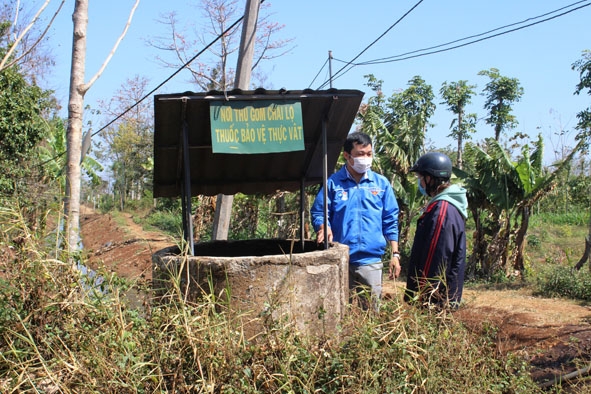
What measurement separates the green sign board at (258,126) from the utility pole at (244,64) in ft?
11.5

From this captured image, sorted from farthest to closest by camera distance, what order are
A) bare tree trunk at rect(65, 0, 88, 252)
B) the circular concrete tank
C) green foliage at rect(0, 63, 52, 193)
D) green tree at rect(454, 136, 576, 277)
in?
green foliage at rect(0, 63, 52, 193) → green tree at rect(454, 136, 576, 277) → bare tree trunk at rect(65, 0, 88, 252) → the circular concrete tank

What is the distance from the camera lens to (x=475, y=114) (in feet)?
73.4

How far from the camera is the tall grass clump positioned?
3152mm

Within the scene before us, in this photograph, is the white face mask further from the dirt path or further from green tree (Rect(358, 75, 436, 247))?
green tree (Rect(358, 75, 436, 247))

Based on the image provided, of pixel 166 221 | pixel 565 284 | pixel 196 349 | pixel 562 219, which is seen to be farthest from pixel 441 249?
pixel 166 221

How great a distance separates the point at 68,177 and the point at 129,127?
34.6 metres

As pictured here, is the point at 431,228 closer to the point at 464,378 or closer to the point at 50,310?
the point at 464,378

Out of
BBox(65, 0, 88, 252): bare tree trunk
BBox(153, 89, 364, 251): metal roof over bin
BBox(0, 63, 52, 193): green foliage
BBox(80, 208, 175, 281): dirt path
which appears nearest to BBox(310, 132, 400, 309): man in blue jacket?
BBox(153, 89, 364, 251): metal roof over bin

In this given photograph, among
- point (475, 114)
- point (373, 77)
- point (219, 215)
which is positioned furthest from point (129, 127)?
point (219, 215)

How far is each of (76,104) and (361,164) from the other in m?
3.29

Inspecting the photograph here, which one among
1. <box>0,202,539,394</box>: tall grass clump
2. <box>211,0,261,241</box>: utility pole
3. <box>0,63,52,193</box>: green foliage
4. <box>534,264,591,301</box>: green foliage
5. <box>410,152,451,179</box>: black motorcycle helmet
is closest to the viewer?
<box>0,202,539,394</box>: tall grass clump

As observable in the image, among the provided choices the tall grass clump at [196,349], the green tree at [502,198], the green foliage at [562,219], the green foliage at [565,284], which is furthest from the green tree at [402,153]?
the tall grass clump at [196,349]

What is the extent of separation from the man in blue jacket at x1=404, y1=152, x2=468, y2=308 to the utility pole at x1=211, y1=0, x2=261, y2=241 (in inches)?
162

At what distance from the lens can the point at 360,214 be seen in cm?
493
